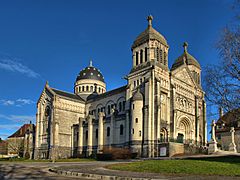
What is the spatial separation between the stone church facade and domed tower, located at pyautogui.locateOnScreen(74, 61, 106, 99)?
372 centimetres

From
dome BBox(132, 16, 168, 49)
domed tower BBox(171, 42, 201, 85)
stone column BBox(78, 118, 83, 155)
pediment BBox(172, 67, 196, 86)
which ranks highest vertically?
dome BBox(132, 16, 168, 49)

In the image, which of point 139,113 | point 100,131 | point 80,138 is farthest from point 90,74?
point 139,113

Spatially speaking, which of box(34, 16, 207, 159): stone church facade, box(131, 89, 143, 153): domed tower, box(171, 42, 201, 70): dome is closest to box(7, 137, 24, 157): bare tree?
box(34, 16, 207, 159): stone church facade

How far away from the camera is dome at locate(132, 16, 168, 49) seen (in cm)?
5234

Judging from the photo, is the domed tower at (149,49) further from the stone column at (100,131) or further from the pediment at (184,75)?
the stone column at (100,131)

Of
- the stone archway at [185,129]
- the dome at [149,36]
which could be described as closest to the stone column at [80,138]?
the dome at [149,36]

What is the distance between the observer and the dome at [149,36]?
2061 inches

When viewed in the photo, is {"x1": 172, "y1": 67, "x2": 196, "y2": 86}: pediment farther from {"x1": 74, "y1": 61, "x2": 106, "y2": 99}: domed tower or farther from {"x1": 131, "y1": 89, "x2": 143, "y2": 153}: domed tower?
{"x1": 74, "y1": 61, "x2": 106, "y2": 99}: domed tower

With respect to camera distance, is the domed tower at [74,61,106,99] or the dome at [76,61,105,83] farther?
the dome at [76,61,105,83]

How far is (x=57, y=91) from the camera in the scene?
66750 millimetres

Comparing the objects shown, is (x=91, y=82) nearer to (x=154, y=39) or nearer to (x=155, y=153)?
(x=154, y=39)

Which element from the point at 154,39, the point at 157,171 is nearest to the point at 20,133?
the point at 154,39

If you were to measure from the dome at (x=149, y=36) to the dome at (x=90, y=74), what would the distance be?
81.2ft

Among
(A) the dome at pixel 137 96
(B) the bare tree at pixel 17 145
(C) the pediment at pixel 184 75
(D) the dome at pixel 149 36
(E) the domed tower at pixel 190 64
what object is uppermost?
(D) the dome at pixel 149 36
